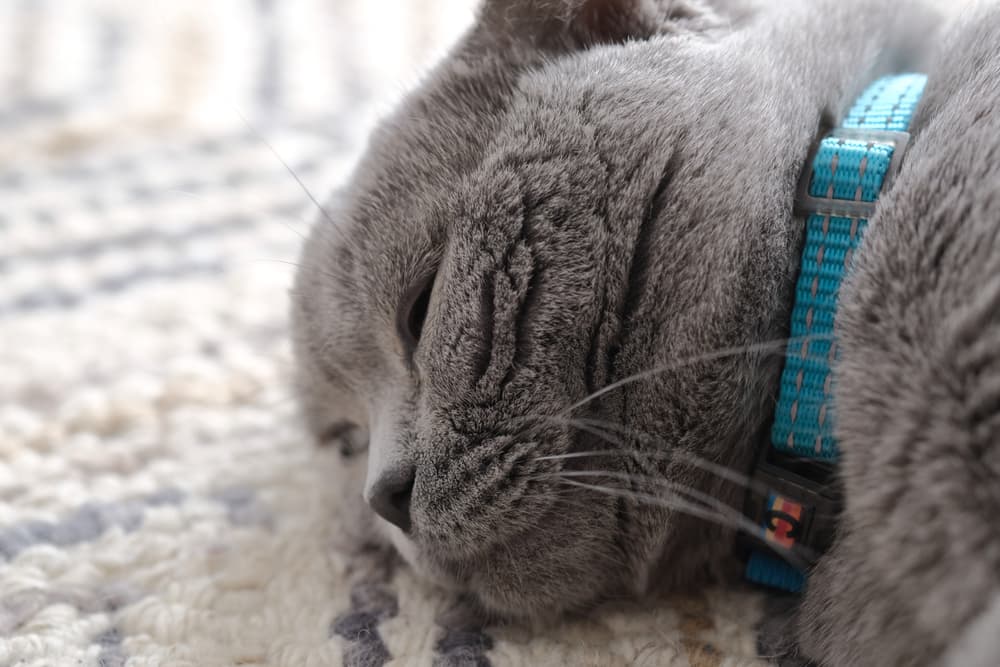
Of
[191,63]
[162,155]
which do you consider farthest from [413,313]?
[191,63]

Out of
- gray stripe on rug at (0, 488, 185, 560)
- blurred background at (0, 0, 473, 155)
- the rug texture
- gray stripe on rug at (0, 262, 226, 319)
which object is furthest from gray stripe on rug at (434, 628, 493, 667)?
blurred background at (0, 0, 473, 155)

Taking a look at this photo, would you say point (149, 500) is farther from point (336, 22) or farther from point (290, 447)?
point (336, 22)

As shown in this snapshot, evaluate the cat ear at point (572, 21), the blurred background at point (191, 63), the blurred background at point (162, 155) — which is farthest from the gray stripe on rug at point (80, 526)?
the blurred background at point (191, 63)

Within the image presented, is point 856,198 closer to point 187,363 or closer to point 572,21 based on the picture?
point 572,21

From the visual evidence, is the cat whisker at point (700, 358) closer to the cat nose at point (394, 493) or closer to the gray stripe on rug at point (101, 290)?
the cat nose at point (394, 493)

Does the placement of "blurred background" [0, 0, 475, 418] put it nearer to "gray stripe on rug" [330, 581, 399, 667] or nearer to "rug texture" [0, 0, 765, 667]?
"rug texture" [0, 0, 765, 667]

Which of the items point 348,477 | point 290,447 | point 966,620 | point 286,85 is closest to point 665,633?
point 966,620

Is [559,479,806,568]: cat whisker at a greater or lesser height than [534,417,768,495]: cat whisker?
lesser
